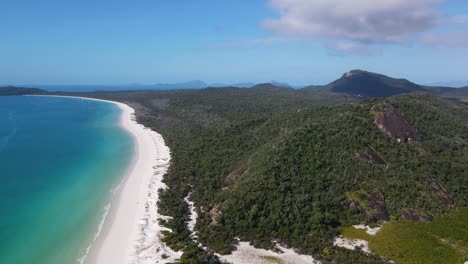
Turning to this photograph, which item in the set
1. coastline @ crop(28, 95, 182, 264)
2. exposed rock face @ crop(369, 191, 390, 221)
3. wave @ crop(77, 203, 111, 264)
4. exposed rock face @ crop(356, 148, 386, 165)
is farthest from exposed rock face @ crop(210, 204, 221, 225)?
exposed rock face @ crop(356, 148, 386, 165)

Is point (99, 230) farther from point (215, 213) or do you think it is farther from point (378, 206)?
point (378, 206)

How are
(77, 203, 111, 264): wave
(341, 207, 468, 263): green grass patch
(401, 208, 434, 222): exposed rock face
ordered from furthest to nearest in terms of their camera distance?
(401, 208, 434, 222): exposed rock face, (77, 203, 111, 264): wave, (341, 207, 468, 263): green grass patch

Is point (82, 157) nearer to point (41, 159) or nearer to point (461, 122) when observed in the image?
point (41, 159)

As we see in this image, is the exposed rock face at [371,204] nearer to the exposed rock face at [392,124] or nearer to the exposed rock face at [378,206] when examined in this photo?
the exposed rock face at [378,206]

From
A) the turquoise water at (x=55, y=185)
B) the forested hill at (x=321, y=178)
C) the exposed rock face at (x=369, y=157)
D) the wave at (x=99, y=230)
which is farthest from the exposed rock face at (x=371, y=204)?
the turquoise water at (x=55, y=185)

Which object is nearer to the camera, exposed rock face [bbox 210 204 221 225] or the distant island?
the distant island

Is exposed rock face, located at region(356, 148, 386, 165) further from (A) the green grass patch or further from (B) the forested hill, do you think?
(A) the green grass patch
